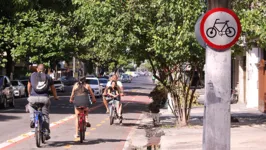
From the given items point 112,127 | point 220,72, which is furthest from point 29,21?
point 220,72

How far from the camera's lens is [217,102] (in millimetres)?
6734

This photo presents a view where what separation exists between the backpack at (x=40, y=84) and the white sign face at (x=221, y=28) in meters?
5.75

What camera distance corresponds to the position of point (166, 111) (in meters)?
24.2

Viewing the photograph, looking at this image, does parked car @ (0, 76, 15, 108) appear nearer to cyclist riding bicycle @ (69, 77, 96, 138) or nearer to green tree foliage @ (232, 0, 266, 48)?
cyclist riding bicycle @ (69, 77, 96, 138)

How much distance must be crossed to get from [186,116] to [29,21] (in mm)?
22750

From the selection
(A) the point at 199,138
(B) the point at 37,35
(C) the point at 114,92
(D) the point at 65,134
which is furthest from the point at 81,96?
(B) the point at 37,35

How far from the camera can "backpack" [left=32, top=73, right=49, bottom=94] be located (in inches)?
450

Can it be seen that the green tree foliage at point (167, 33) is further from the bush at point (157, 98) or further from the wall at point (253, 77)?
the wall at point (253, 77)

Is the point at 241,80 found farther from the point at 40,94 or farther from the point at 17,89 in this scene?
the point at 40,94

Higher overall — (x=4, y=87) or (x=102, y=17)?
(x=102, y=17)

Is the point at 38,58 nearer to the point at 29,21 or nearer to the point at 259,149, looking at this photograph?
the point at 29,21

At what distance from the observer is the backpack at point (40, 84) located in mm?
11438

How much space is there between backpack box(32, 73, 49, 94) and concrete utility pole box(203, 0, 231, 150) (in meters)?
5.57

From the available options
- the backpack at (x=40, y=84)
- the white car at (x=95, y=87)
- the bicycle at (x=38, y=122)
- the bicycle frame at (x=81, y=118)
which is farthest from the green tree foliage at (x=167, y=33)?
the white car at (x=95, y=87)
